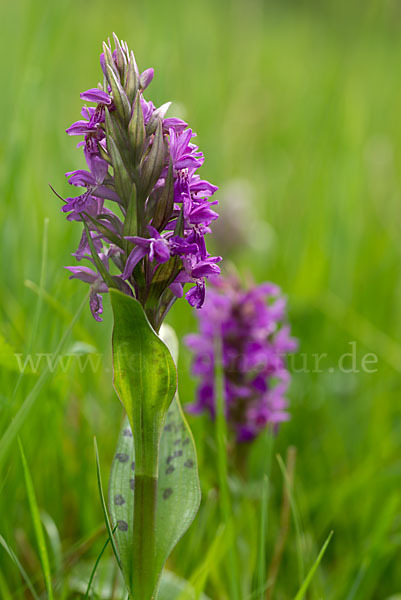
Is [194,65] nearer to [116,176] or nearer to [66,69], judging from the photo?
[66,69]

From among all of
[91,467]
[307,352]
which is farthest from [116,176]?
[307,352]

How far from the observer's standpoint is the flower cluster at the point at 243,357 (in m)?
1.76

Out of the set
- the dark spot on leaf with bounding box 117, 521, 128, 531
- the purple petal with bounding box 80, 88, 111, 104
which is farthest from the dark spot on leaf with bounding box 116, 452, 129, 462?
the purple petal with bounding box 80, 88, 111, 104

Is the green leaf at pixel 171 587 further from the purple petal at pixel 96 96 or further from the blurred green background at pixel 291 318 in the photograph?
the purple petal at pixel 96 96

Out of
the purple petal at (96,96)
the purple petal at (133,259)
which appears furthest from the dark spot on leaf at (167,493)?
the purple petal at (96,96)

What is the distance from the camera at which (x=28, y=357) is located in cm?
113

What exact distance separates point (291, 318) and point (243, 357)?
0.70 m

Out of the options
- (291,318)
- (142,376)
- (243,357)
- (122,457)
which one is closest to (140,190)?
(142,376)

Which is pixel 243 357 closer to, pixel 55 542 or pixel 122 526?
pixel 55 542

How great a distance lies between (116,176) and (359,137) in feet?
11.4

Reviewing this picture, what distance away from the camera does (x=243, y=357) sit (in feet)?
5.84

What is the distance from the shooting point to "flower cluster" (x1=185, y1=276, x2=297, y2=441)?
1758mm

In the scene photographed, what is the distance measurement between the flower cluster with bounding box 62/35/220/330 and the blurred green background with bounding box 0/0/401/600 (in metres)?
0.19

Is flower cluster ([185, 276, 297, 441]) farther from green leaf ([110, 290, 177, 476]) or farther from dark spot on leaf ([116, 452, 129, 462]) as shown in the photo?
green leaf ([110, 290, 177, 476])
